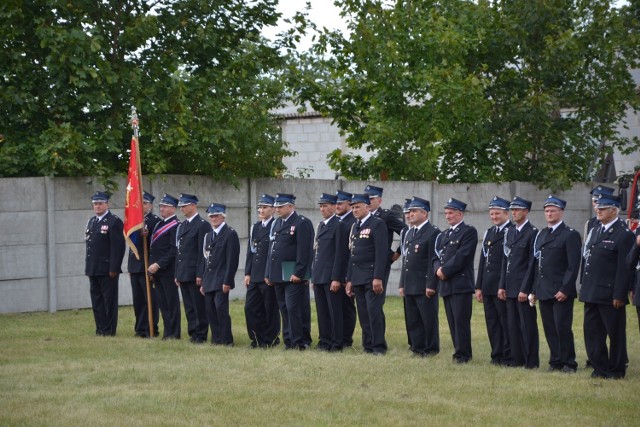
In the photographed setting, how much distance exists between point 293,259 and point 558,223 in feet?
11.6

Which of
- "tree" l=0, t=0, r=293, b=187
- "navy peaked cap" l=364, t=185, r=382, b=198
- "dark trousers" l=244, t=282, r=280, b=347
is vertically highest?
"tree" l=0, t=0, r=293, b=187

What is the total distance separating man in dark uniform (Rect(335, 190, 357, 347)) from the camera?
14320 millimetres

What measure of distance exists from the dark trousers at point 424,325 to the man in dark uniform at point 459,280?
0.37 metres

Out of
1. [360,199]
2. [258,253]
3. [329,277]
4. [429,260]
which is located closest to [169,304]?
[258,253]

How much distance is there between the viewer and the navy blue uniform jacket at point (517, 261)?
12672 mm

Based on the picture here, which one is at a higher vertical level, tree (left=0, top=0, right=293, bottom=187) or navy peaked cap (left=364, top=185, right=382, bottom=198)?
tree (left=0, top=0, right=293, bottom=187)

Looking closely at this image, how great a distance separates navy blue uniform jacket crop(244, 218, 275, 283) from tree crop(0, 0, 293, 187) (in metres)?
4.58

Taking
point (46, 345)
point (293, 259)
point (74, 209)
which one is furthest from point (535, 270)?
point (74, 209)

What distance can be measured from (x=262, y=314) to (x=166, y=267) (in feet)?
5.10

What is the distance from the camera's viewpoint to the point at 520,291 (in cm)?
1256

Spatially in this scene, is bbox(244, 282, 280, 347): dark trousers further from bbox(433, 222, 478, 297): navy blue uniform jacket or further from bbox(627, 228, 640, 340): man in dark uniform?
bbox(627, 228, 640, 340): man in dark uniform

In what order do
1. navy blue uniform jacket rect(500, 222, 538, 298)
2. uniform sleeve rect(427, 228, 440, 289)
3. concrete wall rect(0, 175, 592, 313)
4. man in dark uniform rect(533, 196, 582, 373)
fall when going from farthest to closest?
concrete wall rect(0, 175, 592, 313), uniform sleeve rect(427, 228, 440, 289), navy blue uniform jacket rect(500, 222, 538, 298), man in dark uniform rect(533, 196, 582, 373)

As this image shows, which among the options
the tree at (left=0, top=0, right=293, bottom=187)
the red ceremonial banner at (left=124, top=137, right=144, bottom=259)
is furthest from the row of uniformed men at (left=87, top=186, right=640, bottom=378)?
the tree at (left=0, top=0, right=293, bottom=187)

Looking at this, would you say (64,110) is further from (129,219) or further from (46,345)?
(46,345)
